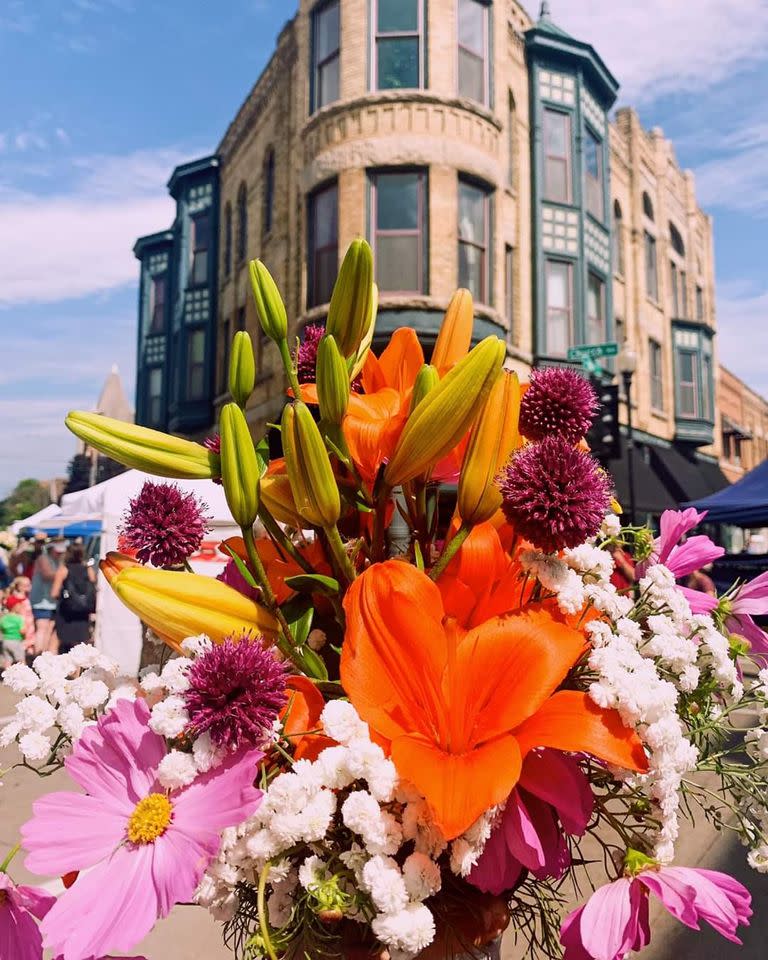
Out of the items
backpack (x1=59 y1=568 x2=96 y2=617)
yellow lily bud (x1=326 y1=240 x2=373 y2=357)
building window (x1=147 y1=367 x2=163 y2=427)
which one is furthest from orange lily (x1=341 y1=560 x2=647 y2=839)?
building window (x1=147 y1=367 x2=163 y2=427)

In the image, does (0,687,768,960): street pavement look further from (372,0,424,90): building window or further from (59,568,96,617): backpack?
(372,0,424,90): building window

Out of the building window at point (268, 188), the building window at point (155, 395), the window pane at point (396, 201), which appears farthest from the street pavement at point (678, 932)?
the building window at point (155, 395)

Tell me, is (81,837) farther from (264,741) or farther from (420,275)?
(420,275)

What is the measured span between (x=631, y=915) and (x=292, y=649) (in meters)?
0.45

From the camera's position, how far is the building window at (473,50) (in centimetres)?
1202

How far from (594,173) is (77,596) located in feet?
45.6

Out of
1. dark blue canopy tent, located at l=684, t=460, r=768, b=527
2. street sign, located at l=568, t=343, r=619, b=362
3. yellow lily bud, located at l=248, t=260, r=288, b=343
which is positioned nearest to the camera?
yellow lily bud, located at l=248, t=260, r=288, b=343

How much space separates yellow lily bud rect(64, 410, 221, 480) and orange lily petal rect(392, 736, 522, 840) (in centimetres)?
39

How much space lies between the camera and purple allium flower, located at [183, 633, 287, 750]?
0.68 metres

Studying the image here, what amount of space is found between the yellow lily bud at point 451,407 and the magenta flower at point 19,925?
2.00 feet

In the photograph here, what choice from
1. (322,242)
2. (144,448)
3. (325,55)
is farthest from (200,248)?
(144,448)

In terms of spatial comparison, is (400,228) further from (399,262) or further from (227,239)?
(227,239)

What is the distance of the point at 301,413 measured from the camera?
784 millimetres

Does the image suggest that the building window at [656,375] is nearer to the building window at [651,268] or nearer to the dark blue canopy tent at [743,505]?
the building window at [651,268]
